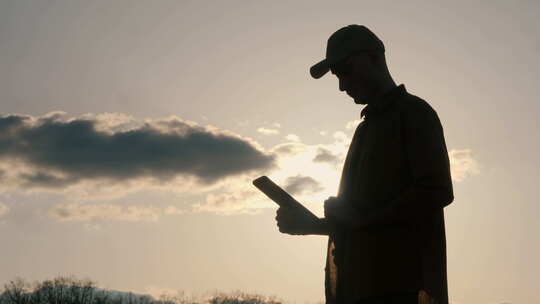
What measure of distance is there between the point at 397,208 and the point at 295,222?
2.59ft

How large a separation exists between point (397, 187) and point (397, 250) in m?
0.41

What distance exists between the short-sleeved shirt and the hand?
0.56 feet

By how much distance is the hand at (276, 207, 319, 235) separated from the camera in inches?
184

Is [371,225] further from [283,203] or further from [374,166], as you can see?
[283,203]

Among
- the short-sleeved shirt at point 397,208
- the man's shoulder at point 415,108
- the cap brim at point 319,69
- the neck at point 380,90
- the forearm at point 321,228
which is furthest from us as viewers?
the cap brim at point 319,69

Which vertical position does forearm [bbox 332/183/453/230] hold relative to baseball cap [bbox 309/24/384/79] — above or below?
below

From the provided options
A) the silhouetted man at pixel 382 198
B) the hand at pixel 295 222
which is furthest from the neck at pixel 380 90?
the hand at pixel 295 222

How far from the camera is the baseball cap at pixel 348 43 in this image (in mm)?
4766

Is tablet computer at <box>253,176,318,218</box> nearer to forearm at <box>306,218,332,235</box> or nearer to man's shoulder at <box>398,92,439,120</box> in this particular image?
forearm at <box>306,218,332,235</box>

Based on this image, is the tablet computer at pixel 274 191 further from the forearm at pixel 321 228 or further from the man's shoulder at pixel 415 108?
the man's shoulder at pixel 415 108

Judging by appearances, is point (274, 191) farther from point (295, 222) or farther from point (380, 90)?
point (380, 90)

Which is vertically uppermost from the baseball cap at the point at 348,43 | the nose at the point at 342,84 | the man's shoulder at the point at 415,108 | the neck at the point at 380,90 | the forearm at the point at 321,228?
the baseball cap at the point at 348,43

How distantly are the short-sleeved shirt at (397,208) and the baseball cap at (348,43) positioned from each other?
1.22 feet

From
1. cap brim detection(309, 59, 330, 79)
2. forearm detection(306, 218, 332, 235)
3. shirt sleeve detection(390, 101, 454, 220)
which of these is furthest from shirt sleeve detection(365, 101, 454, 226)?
cap brim detection(309, 59, 330, 79)
